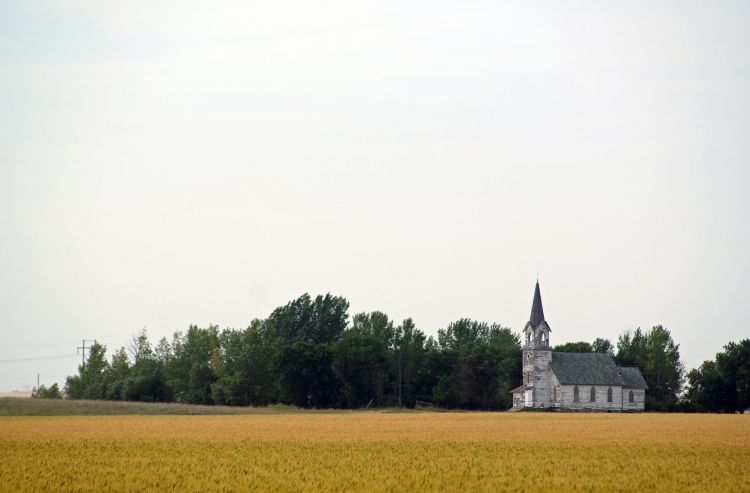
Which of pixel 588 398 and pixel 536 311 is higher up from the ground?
pixel 536 311

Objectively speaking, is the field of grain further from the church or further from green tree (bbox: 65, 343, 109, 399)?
green tree (bbox: 65, 343, 109, 399)

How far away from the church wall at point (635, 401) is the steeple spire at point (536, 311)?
46.6 ft

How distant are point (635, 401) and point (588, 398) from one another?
252 inches

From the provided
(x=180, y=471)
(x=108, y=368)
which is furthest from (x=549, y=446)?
(x=108, y=368)

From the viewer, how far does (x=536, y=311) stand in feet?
411

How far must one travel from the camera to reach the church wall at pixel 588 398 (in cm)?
12300

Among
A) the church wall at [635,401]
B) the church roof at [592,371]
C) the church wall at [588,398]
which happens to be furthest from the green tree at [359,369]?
the church wall at [635,401]

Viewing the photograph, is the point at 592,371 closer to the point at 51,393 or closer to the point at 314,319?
the point at 314,319

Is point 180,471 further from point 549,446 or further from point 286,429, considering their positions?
point 286,429

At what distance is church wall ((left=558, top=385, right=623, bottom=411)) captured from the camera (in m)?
123

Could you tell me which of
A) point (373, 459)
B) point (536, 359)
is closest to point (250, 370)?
point (536, 359)

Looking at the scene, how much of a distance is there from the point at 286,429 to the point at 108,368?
96.5 m

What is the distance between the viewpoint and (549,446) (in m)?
46.2

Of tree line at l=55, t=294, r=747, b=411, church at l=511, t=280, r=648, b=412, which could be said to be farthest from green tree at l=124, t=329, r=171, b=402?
church at l=511, t=280, r=648, b=412
